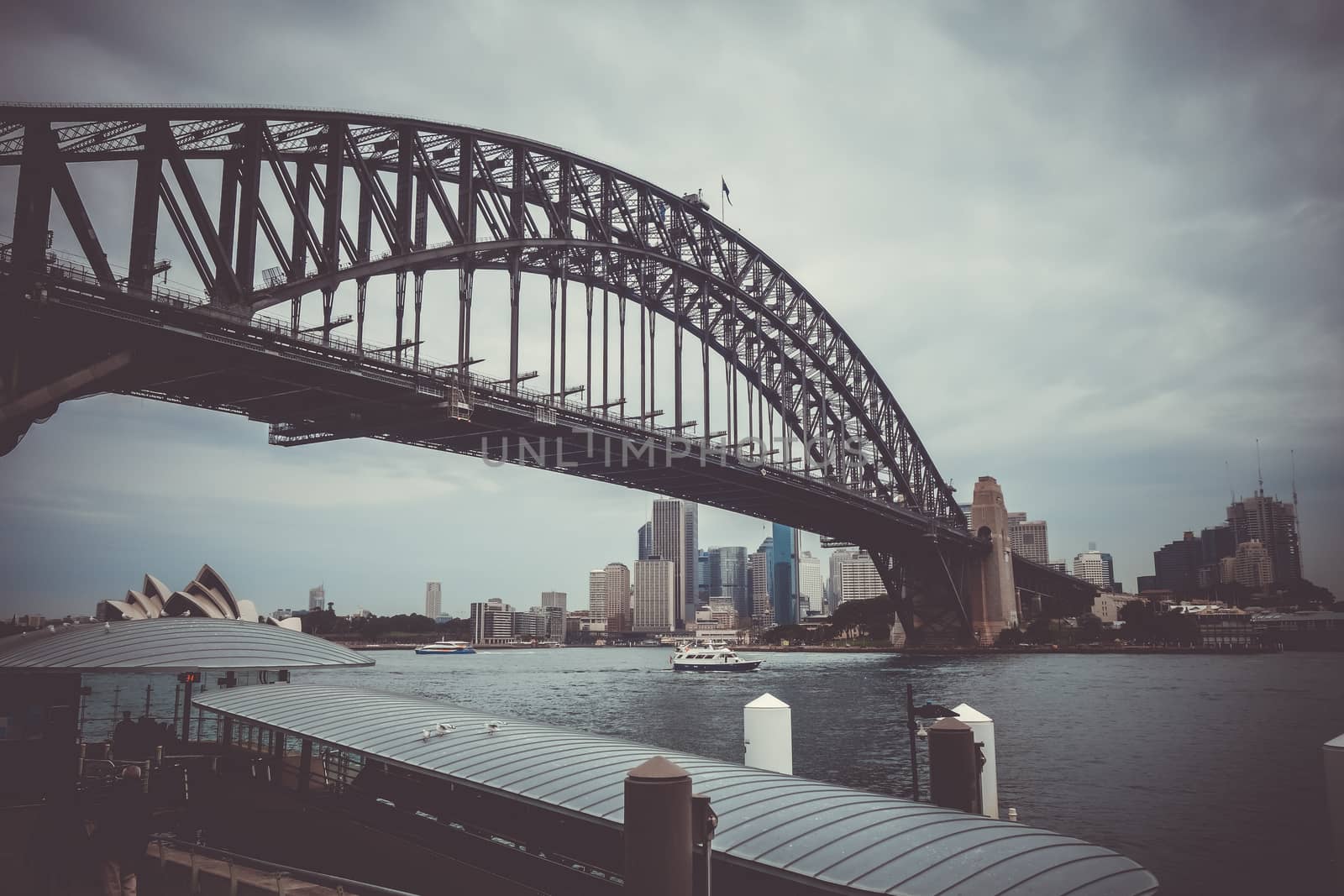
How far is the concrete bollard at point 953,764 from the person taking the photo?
44.2ft

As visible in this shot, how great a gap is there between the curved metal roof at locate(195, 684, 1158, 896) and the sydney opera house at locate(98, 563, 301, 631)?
63.0ft

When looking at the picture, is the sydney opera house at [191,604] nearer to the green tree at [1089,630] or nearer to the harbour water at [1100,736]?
the harbour water at [1100,736]

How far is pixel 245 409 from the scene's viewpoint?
143 feet

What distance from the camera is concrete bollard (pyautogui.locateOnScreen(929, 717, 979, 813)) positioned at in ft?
44.2

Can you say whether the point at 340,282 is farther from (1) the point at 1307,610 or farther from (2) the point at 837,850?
(1) the point at 1307,610

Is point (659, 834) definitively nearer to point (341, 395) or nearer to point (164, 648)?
point (164, 648)

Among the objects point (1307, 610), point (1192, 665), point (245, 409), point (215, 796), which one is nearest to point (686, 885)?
point (215, 796)

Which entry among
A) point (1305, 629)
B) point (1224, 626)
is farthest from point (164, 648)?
point (1305, 629)

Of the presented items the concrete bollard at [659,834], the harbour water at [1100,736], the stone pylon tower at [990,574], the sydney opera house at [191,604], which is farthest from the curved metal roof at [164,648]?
the stone pylon tower at [990,574]

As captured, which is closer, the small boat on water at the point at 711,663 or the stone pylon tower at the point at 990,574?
the small boat on water at the point at 711,663

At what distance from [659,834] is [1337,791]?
762 centimetres

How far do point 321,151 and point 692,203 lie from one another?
36549mm

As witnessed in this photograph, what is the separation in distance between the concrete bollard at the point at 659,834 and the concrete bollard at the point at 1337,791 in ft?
23.3

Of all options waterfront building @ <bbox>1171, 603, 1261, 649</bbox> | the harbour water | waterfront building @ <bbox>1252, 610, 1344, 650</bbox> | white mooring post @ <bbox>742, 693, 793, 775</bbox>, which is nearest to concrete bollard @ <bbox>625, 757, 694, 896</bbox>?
white mooring post @ <bbox>742, 693, 793, 775</bbox>
